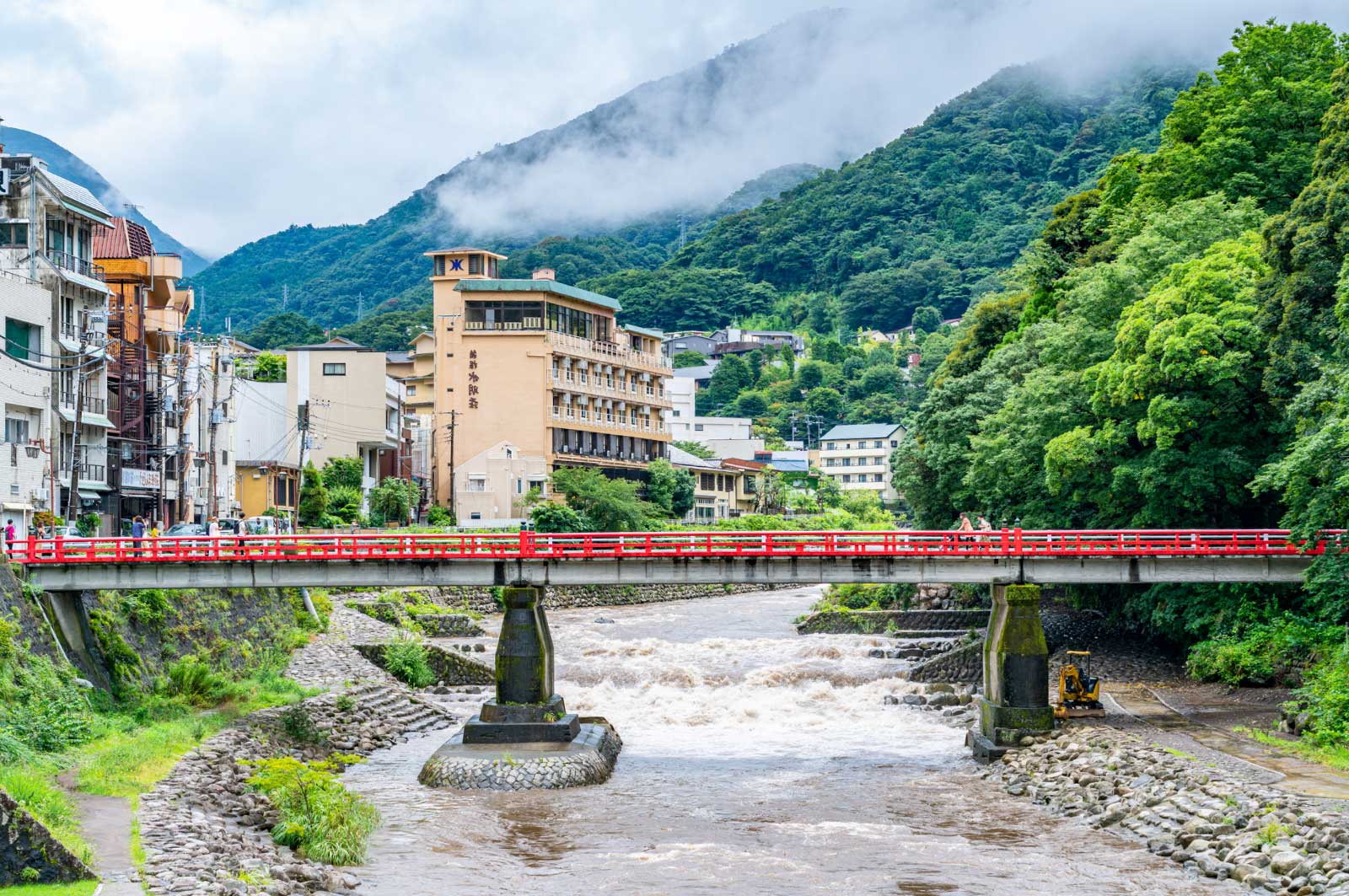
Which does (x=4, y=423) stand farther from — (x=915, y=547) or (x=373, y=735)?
(x=915, y=547)

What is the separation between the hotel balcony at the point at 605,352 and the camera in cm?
9738

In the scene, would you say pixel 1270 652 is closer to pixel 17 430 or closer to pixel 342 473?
pixel 17 430

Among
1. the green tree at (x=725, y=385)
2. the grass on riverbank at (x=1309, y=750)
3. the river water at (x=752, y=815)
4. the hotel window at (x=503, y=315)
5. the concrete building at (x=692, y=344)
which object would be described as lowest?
the river water at (x=752, y=815)

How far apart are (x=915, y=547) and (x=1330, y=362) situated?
494 inches

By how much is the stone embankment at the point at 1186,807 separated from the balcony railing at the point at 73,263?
40638 millimetres

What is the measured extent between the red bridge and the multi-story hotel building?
172 ft

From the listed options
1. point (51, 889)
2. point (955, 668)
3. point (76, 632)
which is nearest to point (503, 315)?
point (955, 668)

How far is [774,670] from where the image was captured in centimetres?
5216

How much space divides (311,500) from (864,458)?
78873 millimetres

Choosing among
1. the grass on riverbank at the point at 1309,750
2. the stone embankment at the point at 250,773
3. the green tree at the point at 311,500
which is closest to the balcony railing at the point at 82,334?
A: the stone embankment at the point at 250,773

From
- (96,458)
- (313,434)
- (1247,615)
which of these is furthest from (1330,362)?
(313,434)

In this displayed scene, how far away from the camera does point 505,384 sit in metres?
95.7

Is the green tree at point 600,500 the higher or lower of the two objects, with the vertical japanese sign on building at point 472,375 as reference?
lower

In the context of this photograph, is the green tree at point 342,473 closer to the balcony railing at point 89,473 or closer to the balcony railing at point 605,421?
the balcony railing at point 605,421
